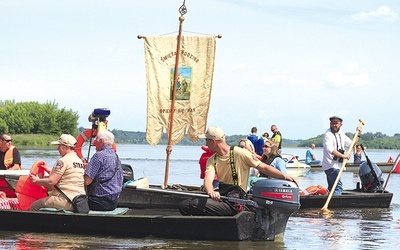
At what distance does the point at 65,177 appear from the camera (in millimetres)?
12586

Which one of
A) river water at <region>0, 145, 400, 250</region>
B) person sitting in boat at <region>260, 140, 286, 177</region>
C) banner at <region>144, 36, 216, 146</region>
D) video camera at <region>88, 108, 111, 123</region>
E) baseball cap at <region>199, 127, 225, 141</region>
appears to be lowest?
river water at <region>0, 145, 400, 250</region>

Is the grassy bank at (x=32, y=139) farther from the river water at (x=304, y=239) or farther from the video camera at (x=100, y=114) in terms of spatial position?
the river water at (x=304, y=239)

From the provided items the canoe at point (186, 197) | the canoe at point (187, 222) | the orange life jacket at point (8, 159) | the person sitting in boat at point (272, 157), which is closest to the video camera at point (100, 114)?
the canoe at point (186, 197)

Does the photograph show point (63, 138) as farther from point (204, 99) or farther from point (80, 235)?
point (204, 99)

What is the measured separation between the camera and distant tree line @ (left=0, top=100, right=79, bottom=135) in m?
97.8

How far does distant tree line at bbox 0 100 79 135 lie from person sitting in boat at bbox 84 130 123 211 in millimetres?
85493

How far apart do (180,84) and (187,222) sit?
6.40 metres

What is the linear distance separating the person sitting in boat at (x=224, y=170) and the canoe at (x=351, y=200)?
5.85 m

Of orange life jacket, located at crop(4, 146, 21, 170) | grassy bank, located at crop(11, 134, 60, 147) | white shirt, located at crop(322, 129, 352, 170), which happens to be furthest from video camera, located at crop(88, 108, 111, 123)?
grassy bank, located at crop(11, 134, 60, 147)

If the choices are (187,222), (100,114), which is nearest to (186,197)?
(100,114)

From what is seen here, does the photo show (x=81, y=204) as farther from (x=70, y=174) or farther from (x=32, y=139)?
(x=32, y=139)

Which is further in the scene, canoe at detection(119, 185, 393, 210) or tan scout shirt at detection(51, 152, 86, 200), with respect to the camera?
canoe at detection(119, 185, 393, 210)

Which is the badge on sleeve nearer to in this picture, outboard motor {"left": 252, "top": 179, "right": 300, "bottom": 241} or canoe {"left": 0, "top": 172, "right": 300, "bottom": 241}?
canoe {"left": 0, "top": 172, "right": 300, "bottom": 241}

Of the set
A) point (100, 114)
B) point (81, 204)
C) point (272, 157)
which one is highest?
point (100, 114)
